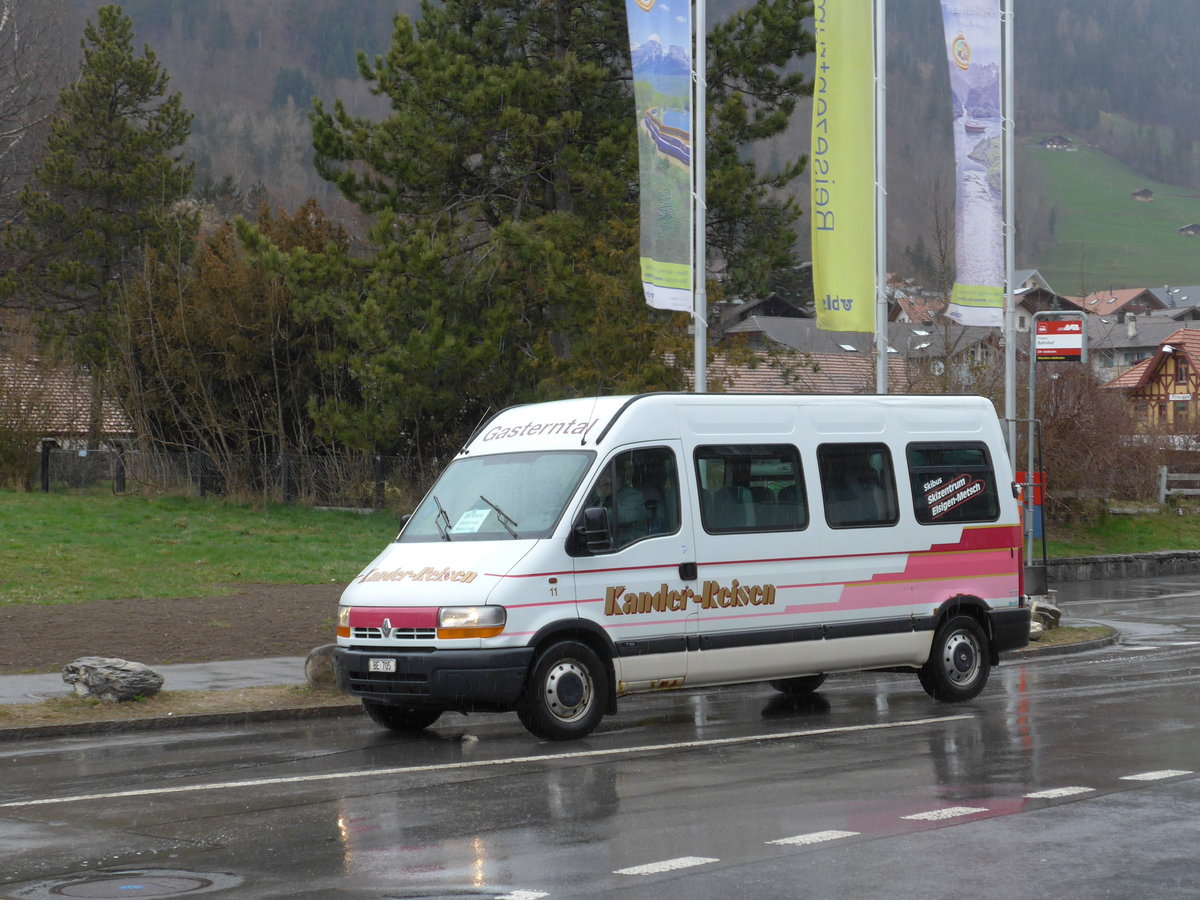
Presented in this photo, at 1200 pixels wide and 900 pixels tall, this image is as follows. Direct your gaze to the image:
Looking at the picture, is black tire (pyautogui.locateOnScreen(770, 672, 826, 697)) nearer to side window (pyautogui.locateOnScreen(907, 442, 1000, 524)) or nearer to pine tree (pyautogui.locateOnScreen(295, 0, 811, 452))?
side window (pyautogui.locateOnScreen(907, 442, 1000, 524))

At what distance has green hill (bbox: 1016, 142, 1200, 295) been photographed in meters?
162

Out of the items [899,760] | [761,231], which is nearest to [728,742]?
[899,760]

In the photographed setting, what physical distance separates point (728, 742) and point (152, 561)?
54.5 ft

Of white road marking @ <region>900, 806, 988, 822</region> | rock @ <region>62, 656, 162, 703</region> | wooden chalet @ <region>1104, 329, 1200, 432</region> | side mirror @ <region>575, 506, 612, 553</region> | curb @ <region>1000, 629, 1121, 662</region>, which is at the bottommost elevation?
curb @ <region>1000, 629, 1121, 662</region>

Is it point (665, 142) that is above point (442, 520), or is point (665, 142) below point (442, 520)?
above

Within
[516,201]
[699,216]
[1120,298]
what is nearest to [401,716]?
[699,216]

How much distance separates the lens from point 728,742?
1160 centimetres

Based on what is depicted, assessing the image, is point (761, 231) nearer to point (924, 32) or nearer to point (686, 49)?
point (686, 49)

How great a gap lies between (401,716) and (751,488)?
3301mm

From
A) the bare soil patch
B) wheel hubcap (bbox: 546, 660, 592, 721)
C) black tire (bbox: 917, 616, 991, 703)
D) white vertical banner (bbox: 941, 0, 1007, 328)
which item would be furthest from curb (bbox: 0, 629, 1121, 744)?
white vertical banner (bbox: 941, 0, 1007, 328)

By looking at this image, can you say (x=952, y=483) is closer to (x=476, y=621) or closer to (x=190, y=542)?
(x=476, y=621)

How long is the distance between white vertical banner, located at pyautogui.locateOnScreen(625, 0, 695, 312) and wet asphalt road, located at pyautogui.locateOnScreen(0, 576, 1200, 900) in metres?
6.91

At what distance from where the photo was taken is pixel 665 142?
19.7m

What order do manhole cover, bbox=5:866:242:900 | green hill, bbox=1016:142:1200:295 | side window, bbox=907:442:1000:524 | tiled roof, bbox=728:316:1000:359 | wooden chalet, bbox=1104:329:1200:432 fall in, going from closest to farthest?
manhole cover, bbox=5:866:242:900 → side window, bbox=907:442:1000:524 → tiled roof, bbox=728:316:1000:359 → wooden chalet, bbox=1104:329:1200:432 → green hill, bbox=1016:142:1200:295
